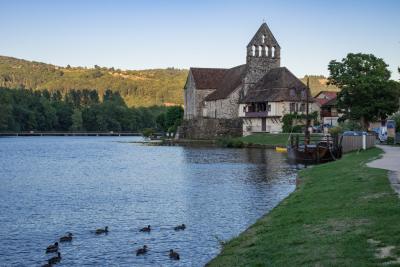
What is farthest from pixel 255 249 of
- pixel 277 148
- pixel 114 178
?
pixel 277 148

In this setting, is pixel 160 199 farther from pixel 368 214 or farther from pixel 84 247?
pixel 368 214

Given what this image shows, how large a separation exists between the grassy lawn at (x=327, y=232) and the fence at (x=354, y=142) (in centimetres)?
2876

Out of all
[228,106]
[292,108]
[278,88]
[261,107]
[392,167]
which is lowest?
[392,167]

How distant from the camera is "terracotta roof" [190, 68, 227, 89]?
4497 inches

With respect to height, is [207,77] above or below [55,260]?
above

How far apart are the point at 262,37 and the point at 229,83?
411 inches

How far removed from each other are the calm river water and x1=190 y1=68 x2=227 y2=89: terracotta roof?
66391 millimetres

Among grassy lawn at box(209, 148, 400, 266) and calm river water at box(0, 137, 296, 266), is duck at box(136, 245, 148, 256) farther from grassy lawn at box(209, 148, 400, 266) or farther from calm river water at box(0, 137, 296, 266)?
grassy lawn at box(209, 148, 400, 266)

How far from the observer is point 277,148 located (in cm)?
7369

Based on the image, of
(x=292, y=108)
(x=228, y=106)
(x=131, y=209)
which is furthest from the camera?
(x=228, y=106)

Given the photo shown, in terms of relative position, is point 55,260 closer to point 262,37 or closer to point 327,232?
point 327,232

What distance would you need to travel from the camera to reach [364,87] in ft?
231

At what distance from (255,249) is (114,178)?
92.5 feet

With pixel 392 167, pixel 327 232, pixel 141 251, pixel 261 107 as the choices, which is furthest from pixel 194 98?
pixel 327 232
